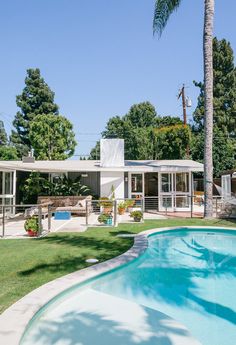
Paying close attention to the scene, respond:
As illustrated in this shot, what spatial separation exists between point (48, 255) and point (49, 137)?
30.3 m

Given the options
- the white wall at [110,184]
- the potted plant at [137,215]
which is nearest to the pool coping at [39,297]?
the potted plant at [137,215]

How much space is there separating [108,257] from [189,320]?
11.4ft

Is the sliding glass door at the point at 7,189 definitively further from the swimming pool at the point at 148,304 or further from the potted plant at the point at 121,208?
the swimming pool at the point at 148,304

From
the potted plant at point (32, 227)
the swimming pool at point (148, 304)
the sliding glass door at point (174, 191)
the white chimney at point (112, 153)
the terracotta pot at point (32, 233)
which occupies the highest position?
the white chimney at point (112, 153)

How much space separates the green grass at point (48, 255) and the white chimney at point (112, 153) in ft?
28.1

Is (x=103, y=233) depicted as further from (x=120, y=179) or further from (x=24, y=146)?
(x=24, y=146)

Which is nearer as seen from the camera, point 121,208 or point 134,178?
point 121,208

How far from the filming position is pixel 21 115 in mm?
50844

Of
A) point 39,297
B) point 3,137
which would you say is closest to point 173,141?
point 39,297

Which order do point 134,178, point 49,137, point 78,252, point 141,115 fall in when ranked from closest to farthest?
point 78,252 → point 134,178 → point 49,137 → point 141,115

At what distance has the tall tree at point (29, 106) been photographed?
5044 cm

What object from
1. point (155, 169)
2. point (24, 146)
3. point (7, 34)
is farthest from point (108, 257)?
point (24, 146)

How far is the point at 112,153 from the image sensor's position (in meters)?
22.0

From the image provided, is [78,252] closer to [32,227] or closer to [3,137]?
[32,227]
